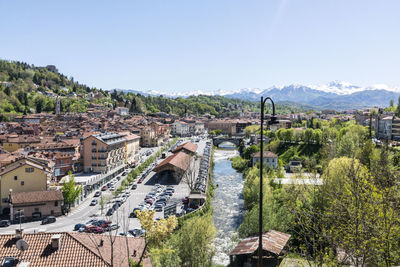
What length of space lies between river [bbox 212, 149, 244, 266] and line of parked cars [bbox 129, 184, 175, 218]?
17.2ft

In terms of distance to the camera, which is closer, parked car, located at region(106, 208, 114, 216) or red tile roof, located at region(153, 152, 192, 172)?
parked car, located at region(106, 208, 114, 216)

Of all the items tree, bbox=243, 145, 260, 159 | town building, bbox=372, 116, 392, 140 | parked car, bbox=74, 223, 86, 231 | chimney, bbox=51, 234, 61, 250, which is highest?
town building, bbox=372, 116, 392, 140

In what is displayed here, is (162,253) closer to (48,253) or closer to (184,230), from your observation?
(184,230)

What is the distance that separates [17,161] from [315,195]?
90.9 feet

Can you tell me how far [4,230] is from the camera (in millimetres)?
23938

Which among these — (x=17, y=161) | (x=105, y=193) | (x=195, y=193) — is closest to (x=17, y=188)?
(x=17, y=161)

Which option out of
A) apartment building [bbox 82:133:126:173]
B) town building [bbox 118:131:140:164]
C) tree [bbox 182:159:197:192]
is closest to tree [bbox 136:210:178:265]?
tree [bbox 182:159:197:192]

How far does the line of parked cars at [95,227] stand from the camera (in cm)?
2328

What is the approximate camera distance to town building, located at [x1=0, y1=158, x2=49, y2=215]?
1125 inches

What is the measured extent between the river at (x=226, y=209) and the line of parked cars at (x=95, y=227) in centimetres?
828

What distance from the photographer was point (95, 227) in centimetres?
2377

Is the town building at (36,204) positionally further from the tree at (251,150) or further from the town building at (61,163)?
the tree at (251,150)

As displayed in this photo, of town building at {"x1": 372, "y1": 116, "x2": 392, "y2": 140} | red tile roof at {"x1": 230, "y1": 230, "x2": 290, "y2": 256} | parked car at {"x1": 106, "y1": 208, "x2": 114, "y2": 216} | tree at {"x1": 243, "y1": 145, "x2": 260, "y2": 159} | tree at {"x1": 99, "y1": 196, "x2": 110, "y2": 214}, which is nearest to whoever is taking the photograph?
red tile roof at {"x1": 230, "y1": 230, "x2": 290, "y2": 256}

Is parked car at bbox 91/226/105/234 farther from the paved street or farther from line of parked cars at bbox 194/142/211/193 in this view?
line of parked cars at bbox 194/142/211/193
